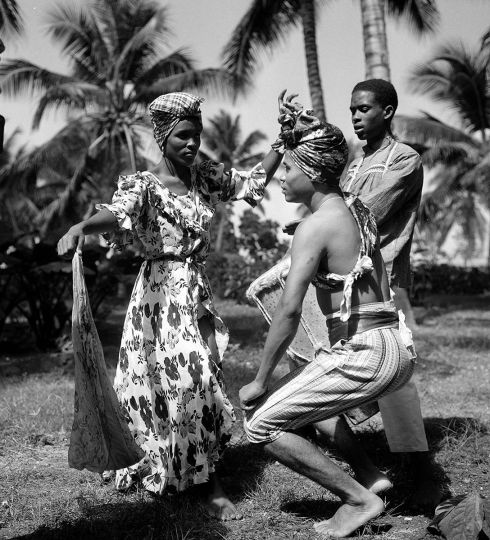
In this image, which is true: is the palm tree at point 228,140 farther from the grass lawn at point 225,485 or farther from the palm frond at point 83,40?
the grass lawn at point 225,485

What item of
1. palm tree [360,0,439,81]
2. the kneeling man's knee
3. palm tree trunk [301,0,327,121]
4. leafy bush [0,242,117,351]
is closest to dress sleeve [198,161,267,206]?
the kneeling man's knee

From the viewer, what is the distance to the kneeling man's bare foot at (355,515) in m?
3.04

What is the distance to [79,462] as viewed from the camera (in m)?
2.89

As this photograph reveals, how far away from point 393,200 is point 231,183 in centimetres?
90

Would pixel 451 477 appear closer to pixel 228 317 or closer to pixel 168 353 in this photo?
pixel 168 353

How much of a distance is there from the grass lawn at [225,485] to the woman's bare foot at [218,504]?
0.19ft

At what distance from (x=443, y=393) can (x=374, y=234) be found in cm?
362

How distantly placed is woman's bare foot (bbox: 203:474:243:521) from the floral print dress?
3.8 inches

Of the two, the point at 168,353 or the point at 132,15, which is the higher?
the point at 132,15

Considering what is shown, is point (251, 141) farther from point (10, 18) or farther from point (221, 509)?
point (221, 509)

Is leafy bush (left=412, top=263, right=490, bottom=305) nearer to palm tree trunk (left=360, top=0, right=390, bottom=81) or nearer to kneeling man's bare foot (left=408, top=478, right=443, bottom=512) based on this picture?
palm tree trunk (left=360, top=0, right=390, bottom=81)

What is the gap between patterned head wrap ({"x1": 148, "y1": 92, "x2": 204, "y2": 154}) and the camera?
11.7 ft

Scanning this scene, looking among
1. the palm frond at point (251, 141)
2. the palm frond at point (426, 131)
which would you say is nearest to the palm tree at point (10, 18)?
the palm frond at point (426, 131)

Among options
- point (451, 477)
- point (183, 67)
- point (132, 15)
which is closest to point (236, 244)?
point (183, 67)
